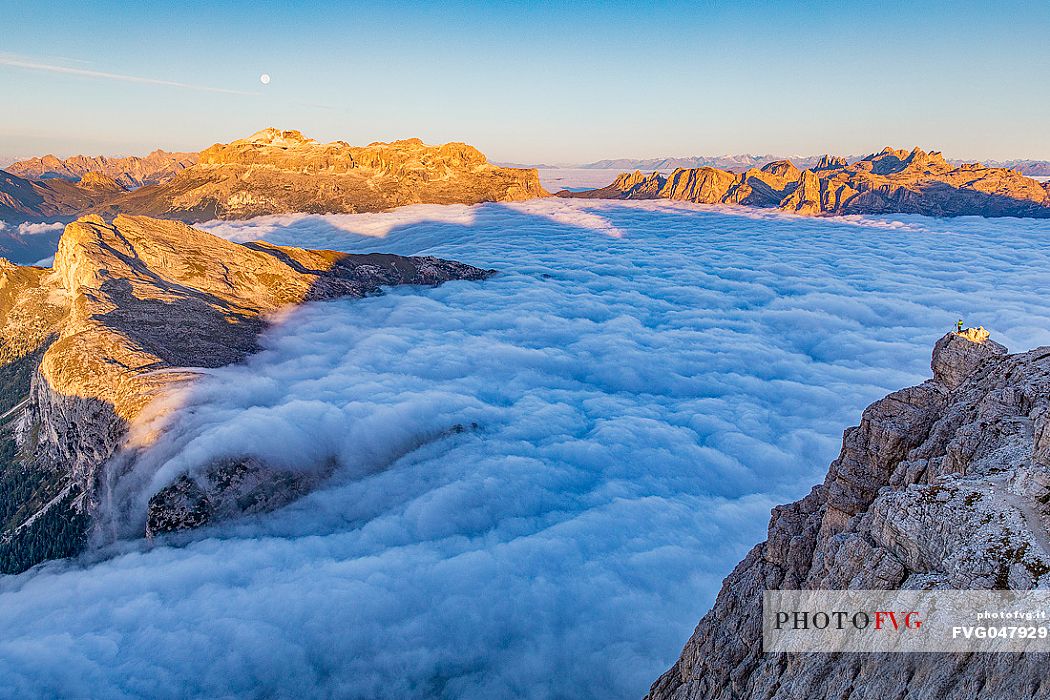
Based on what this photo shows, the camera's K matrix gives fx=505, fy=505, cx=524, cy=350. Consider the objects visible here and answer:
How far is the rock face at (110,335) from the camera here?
57625mm

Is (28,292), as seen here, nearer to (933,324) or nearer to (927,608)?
(927,608)

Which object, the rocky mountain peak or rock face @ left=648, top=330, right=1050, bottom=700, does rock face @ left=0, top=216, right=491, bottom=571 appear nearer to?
rock face @ left=648, top=330, right=1050, bottom=700

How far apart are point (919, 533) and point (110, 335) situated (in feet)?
274

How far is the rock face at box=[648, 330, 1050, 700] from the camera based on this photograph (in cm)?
1059

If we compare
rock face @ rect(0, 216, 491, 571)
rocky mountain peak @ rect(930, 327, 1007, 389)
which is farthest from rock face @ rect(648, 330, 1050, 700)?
rock face @ rect(0, 216, 491, 571)

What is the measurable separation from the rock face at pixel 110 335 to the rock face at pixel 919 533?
5862 cm

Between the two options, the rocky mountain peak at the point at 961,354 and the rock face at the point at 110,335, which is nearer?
the rocky mountain peak at the point at 961,354

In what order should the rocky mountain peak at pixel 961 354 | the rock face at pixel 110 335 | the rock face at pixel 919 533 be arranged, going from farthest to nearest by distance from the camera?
Answer: the rock face at pixel 110 335
the rocky mountain peak at pixel 961 354
the rock face at pixel 919 533

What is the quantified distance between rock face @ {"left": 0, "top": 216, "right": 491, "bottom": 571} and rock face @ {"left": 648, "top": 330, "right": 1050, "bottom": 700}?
58.6 meters

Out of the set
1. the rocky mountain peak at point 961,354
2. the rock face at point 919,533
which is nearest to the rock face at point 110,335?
the rock face at point 919,533

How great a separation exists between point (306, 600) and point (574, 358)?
8474 centimetres

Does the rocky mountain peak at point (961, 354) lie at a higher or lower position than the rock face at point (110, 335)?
higher

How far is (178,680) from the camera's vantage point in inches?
1593

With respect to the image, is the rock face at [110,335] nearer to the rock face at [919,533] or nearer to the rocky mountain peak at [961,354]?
the rock face at [919,533]
